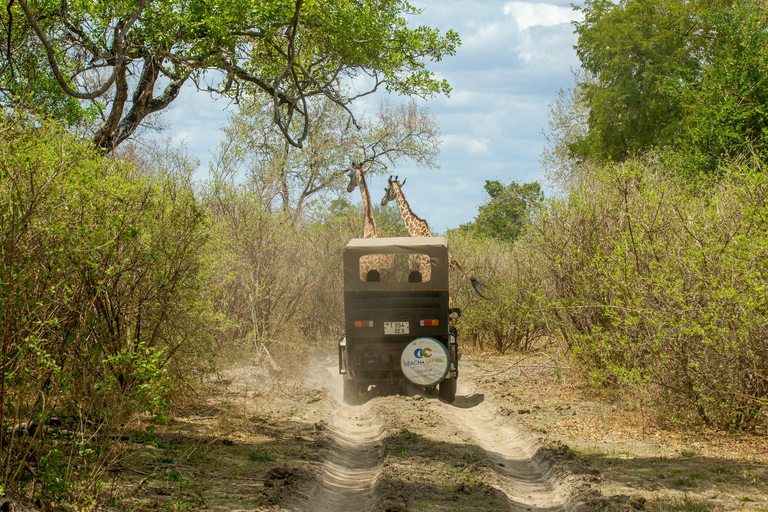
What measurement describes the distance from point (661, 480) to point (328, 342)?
14.4 metres

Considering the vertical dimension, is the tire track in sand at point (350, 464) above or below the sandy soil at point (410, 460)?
below

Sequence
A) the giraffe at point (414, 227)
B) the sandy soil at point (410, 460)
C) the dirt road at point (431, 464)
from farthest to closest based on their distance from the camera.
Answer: the giraffe at point (414, 227) → the dirt road at point (431, 464) → the sandy soil at point (410, 460)

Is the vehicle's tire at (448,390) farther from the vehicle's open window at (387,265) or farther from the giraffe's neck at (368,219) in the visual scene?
the giraffe's neck at (368,219)

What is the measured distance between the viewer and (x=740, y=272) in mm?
7227

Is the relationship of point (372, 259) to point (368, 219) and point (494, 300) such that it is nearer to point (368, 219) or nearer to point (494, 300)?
point (368, 219)

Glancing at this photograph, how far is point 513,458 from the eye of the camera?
26.1ft

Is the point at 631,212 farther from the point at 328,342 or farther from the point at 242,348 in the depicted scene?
the point at 328,342

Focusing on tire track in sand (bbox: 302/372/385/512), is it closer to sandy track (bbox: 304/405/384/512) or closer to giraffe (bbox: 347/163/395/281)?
sandy track (bbox: 304/405/384/512)

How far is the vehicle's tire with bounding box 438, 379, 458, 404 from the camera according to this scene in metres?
11.4

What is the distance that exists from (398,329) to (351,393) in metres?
1.41

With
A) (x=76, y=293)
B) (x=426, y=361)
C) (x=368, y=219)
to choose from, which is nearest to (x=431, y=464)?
(x=426, y=361)

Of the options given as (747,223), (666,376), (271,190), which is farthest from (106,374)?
(271,190)

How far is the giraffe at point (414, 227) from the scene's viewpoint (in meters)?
15.6

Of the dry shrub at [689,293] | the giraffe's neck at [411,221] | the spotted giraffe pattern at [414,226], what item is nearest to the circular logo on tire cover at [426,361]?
the dry shrub at [689,293]
